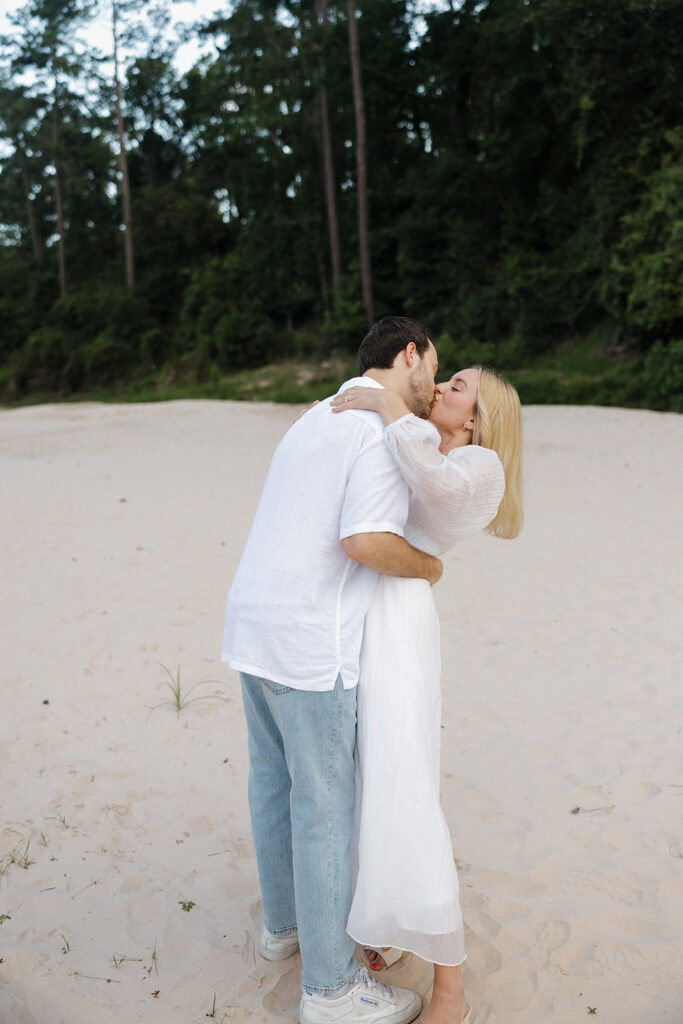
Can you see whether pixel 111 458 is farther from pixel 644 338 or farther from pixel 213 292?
pixel 213 292

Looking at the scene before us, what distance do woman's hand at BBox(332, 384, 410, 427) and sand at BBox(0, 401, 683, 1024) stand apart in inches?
69.2

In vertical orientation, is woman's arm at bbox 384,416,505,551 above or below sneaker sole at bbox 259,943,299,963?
above

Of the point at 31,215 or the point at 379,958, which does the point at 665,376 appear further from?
the point at 31,215

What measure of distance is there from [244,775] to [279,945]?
4.60 feet

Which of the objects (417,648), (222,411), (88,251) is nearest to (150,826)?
(417,648)

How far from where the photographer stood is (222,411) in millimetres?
17531

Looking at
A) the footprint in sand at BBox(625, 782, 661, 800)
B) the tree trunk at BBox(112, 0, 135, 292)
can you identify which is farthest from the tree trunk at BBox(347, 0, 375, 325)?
the footprint in sand at BBox(625, 782, 661, 800)

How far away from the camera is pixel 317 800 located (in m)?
2.22

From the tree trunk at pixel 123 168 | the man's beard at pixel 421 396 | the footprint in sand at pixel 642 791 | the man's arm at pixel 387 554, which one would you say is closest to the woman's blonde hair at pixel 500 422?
the man's beard at pixel 421 396

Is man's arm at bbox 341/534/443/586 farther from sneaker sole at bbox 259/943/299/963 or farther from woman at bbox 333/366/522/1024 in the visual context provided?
sneaker sole at bbox 259/943/299/963

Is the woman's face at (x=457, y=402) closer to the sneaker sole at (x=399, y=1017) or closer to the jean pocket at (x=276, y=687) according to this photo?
the jean pocket at (x=276, y=687)

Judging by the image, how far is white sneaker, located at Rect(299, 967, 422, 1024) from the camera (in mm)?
2324

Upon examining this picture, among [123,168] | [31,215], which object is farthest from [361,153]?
[31,215]

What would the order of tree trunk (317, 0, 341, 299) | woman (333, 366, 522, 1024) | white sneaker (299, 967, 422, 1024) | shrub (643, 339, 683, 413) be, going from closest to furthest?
woman (333, 366, 522, 1024), white sneaker (299, 967, 422, 1024), shrub (643, 339, 683, 413), tree trunk (317, 0, 341, 299)
